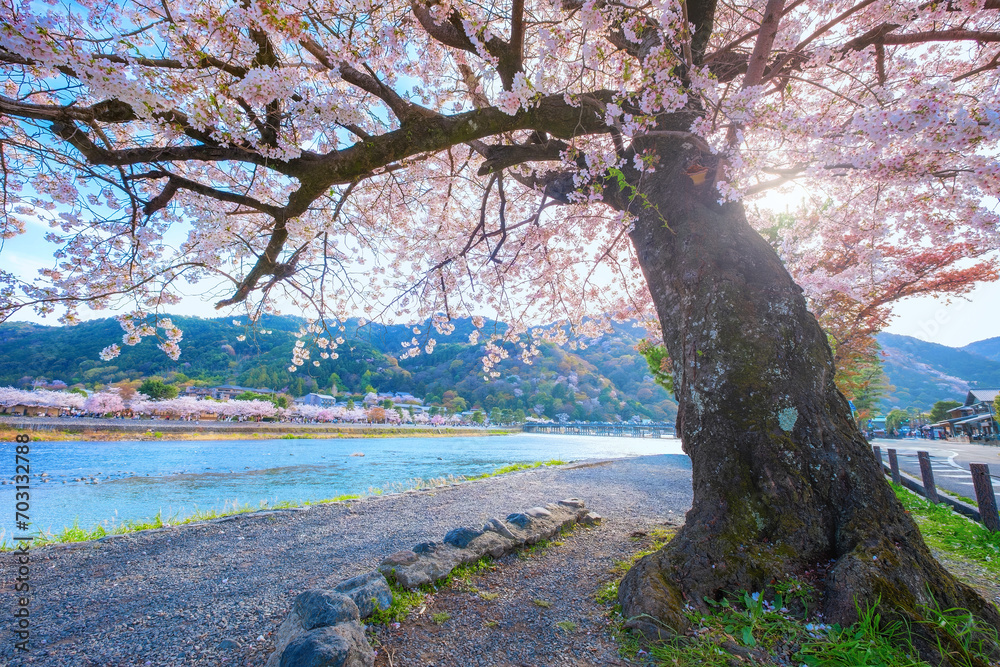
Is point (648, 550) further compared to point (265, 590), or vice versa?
point (648, 550)

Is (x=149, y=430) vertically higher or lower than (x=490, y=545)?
lower

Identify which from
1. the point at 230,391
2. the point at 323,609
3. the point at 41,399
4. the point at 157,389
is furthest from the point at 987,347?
the point at 41,399

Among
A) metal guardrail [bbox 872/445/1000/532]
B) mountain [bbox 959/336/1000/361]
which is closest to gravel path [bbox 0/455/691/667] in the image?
metal guardrail [bbox 872/445/1000/532]

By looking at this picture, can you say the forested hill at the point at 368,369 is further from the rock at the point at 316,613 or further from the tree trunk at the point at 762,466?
the rock at the point at 316,613

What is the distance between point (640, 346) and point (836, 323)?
4.76 metres

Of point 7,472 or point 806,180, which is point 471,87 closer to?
point 806,180

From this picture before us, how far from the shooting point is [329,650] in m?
1.57

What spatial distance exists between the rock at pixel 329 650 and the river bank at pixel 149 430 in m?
23.2

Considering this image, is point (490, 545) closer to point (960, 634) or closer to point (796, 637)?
point (796, 637)

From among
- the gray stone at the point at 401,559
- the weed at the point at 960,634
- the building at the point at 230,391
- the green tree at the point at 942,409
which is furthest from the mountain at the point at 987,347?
the building at the point at 230,391

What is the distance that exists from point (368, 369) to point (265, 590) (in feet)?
197

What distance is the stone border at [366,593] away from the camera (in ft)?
5.19

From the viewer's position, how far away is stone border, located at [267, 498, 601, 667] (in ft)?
5.19

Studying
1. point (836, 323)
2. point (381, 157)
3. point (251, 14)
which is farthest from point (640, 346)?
point (251, 14)
